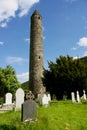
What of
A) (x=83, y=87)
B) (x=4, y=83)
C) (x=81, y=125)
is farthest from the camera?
(x=4, y=83)

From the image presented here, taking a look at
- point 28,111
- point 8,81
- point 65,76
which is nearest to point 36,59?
point 65,76

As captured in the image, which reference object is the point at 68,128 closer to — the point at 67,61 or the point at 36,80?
the point at 67,61

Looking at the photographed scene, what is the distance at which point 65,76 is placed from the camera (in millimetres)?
34125

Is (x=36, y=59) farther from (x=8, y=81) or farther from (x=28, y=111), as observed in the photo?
(x=28, y=111)

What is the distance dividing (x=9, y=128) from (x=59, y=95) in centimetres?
2420

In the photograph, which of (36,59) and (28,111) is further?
(36,59)

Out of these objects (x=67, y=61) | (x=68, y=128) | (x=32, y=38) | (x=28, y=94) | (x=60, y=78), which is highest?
(x=32, y=38)

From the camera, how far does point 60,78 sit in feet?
113

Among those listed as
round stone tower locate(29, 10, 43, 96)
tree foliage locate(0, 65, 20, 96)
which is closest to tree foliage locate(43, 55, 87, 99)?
round stone tower locate(29, 10, 43, 96)

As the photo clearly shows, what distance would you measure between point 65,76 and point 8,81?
2073 cm

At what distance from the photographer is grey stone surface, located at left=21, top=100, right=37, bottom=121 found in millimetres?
12672

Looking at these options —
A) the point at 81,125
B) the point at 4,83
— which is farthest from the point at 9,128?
the point at 4,83

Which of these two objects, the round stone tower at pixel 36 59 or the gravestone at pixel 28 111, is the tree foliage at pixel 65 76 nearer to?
the round stone tower at pixel 36 59

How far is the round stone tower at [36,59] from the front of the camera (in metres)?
42.8
